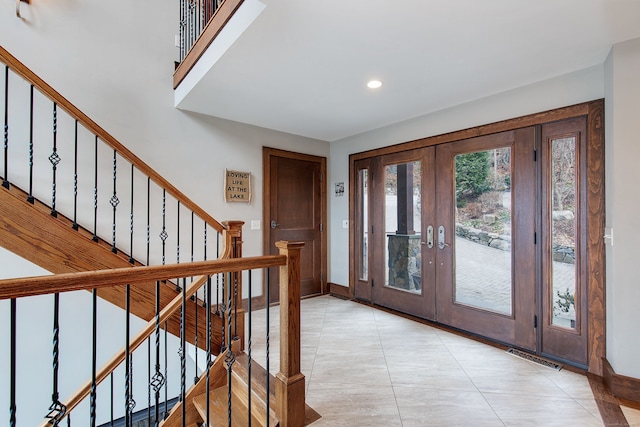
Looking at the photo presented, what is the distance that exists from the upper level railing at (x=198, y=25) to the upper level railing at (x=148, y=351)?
5.24 feet

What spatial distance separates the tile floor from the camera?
175 cm

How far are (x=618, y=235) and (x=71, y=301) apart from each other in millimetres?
4170

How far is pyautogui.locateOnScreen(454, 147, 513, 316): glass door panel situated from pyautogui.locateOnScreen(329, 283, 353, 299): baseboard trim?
1.51m

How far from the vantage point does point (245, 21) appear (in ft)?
5.95

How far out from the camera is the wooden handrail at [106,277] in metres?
0.95

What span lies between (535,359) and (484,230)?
1.11m

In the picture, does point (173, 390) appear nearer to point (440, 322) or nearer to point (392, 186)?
point (440, 322)

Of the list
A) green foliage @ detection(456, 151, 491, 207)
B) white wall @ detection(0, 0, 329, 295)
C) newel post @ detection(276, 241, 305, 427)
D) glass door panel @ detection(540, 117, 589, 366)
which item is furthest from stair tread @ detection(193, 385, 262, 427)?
green foliage @ detection(456, 151, 491, 207)

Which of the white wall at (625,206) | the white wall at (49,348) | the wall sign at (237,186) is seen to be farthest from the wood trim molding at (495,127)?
the white wall at (49,348)

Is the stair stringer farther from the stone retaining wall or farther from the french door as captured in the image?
the stone retaining wall

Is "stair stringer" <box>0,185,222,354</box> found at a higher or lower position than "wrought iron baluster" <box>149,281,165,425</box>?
higher

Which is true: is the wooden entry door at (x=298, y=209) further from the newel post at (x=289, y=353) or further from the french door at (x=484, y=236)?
the newel post at (x=289, y=353)

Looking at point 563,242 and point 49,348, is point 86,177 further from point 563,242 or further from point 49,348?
point 563,242

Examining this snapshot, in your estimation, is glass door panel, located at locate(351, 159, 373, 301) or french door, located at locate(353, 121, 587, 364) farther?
glass door panel, located at locate(351, 159, 373, 301)
